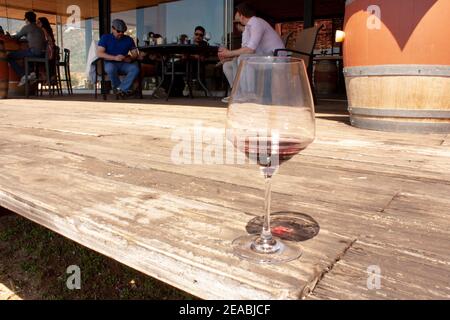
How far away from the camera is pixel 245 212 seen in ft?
2.75

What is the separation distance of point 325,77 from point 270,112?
27.4 feet

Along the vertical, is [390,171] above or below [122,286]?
above

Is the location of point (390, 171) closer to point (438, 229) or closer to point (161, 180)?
point (438, 229)

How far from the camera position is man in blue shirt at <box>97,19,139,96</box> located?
630cm

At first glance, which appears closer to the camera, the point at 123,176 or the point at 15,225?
the point at 123,176

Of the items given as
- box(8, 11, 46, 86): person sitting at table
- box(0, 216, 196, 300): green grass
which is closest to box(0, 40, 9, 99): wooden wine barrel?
box(8, 11, 46, 86): person sitting at table

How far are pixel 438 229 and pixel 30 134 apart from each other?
181cm

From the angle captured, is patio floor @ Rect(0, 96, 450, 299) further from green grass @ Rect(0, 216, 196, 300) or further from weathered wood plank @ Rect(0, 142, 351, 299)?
green grass @ Rect(0, 216, 196, 300)

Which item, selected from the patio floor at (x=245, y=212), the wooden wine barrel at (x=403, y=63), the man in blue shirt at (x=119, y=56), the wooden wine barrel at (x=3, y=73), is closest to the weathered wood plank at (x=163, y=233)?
the patio floor at (x=245, y=212)

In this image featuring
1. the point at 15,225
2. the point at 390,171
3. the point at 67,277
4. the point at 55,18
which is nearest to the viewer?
the point at 390,171

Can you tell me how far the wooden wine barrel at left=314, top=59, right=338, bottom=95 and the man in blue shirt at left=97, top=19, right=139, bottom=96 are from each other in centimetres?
386

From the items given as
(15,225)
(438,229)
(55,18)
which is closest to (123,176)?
(438,229)

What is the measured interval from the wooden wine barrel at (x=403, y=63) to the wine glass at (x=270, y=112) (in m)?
1.67

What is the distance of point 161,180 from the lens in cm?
110
